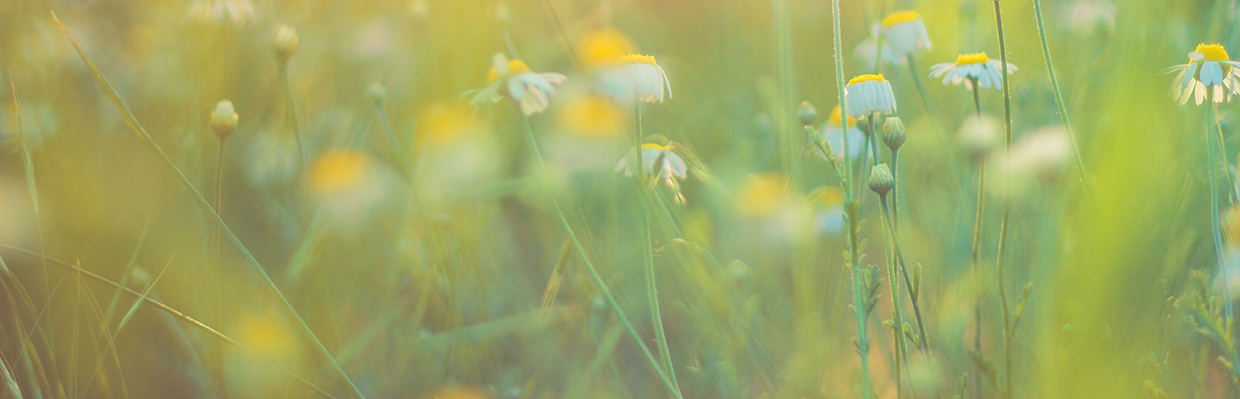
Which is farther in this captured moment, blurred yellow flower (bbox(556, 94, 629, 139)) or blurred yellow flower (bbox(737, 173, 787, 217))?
blurred yellow flower (bbox(556, 94, 629, 139))

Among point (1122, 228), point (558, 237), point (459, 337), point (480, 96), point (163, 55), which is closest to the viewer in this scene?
point (1122, 228)

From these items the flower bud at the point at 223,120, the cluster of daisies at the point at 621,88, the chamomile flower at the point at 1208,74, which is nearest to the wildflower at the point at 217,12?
the flower bud at the point at 223,120

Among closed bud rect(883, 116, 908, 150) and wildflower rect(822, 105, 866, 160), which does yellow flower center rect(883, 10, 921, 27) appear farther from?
closed bud rect(883, 116, 908, 150)

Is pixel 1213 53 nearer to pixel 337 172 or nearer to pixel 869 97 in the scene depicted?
pixel 869 97

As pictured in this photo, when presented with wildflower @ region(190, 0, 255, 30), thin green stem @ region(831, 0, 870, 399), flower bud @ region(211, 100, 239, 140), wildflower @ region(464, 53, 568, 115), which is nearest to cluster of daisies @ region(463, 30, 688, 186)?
wildflower @ region(464, 53, 568, 115)

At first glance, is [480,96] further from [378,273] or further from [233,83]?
[233,83]

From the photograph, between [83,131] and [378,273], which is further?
[83,131]

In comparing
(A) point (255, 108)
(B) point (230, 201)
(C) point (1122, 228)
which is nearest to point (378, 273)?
(B) point (230, 201)
